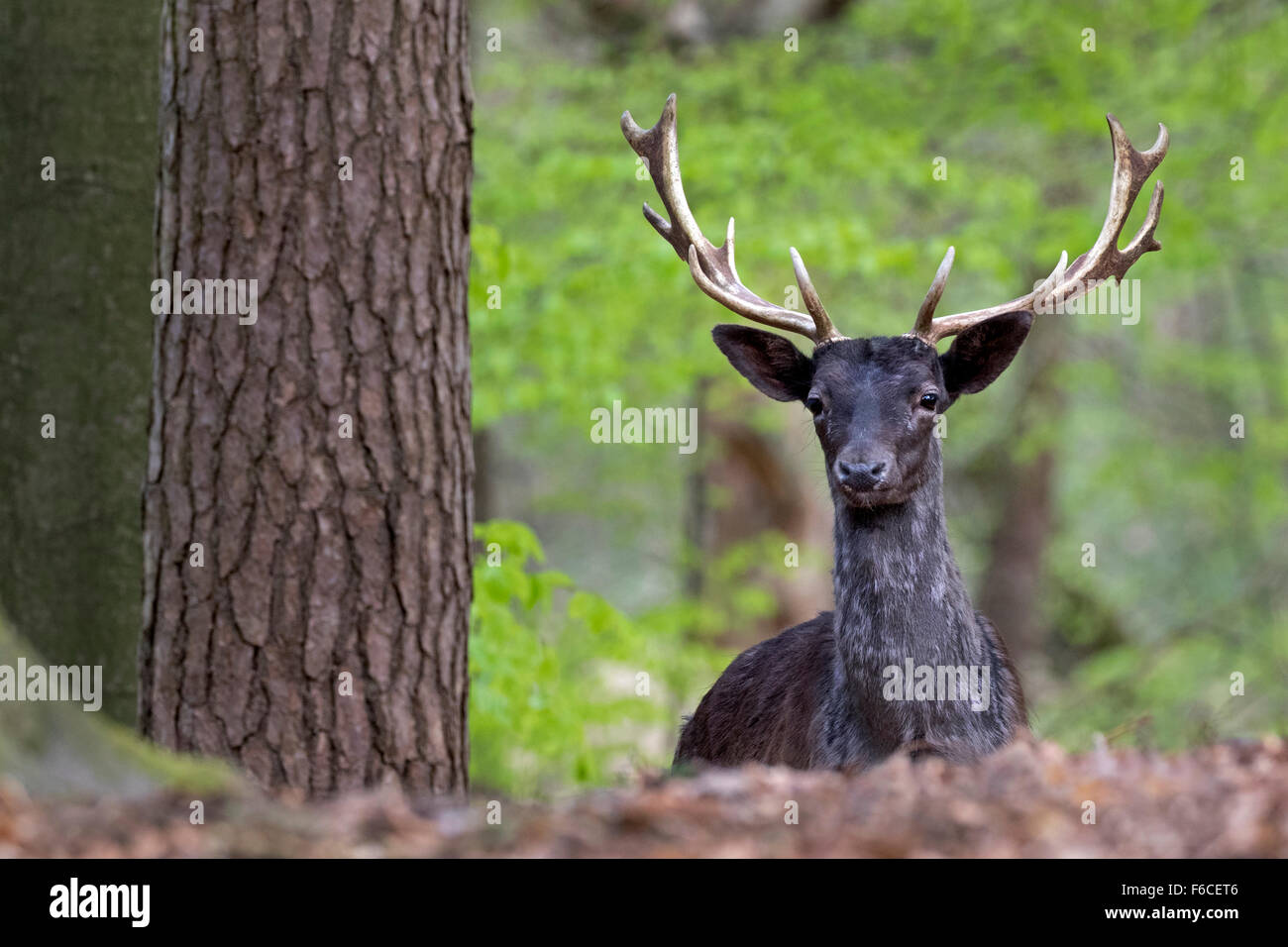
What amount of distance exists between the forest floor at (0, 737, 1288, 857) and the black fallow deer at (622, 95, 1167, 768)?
1.73m

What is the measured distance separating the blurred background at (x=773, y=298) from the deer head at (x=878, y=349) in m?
1.12

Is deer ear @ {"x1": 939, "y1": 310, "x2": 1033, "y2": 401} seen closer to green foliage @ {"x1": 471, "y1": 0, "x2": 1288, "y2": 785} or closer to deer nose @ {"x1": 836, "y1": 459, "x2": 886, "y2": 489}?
deer nose @ {"x1": 836, "y1": 459, "x2": 886, "y2": 489}

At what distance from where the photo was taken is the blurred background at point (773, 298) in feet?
20.2

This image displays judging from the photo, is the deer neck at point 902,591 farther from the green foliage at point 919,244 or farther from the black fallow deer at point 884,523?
the green foliage at point 919,244

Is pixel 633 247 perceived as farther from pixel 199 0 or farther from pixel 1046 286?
pixel 199 0

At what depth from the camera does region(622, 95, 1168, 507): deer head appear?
550 centimetres

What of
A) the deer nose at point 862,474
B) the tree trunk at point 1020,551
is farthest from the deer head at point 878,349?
the tree trunk at point 1020,551

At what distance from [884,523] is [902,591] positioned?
0.28 m

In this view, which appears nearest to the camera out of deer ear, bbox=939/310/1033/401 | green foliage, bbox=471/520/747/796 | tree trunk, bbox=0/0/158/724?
deer ear, bbox=939/310/1033/401

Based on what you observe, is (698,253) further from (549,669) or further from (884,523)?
(549,669)

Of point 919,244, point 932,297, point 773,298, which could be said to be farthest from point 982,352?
A: point 773,298

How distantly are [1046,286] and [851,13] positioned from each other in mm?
6752

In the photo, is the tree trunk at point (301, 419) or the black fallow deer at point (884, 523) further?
the black fallow deer at point (884, 523)

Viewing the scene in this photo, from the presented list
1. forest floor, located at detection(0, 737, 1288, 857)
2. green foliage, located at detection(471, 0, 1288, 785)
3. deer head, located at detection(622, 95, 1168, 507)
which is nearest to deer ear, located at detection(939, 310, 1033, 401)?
deer head, located at detection(622, 95, 1168, 507)
